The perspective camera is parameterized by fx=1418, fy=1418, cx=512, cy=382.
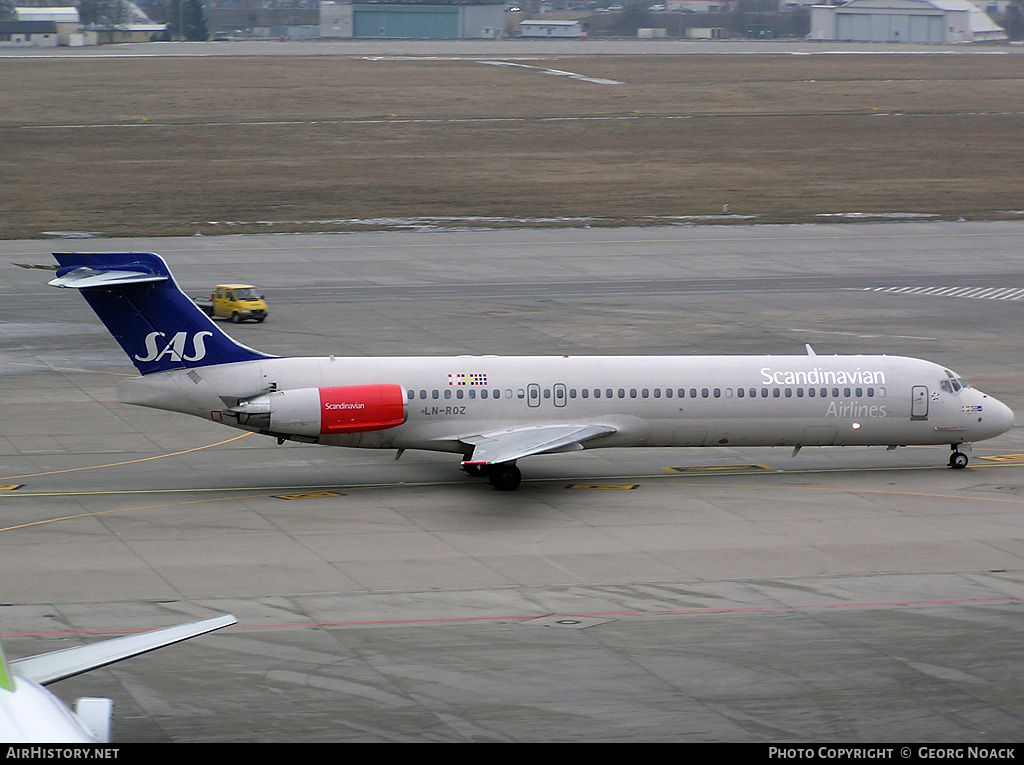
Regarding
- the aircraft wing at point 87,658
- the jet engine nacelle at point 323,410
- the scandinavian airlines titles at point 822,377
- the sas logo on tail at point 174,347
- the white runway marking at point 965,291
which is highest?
the aircraft wing at point 87,658

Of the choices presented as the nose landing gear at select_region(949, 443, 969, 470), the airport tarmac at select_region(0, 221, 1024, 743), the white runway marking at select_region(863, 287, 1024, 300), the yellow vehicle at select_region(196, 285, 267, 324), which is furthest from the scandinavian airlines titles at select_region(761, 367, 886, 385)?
the white runway marking at select_region(863, 287, 1024, 300)

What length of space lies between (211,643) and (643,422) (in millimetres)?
16436

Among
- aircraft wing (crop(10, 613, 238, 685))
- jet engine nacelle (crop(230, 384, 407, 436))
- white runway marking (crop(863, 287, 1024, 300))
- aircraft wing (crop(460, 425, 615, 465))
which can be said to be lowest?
white runway marking (crop(863, 287, 1024, 300))

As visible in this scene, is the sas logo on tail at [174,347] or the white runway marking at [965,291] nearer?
the sas logo on tail at [174,347]

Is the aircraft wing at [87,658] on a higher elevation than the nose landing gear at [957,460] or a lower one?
higher

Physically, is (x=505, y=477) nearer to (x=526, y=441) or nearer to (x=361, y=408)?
(x=526, y=441)

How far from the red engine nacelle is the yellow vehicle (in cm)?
2486

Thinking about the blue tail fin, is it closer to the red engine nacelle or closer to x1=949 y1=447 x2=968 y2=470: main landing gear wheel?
the red engine nacelle

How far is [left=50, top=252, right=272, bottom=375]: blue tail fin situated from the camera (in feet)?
125

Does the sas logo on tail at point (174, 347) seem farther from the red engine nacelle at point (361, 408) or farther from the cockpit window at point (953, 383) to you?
the cockpit window at point (953, 383)

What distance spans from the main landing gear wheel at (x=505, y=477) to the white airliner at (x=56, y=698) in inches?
812

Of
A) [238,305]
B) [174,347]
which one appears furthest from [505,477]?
[238,305]

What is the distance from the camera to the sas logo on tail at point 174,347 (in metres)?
38.3

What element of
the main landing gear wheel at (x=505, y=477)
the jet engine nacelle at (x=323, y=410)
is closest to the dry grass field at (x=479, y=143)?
the jet engine nacelle at (x=323, y=410)
